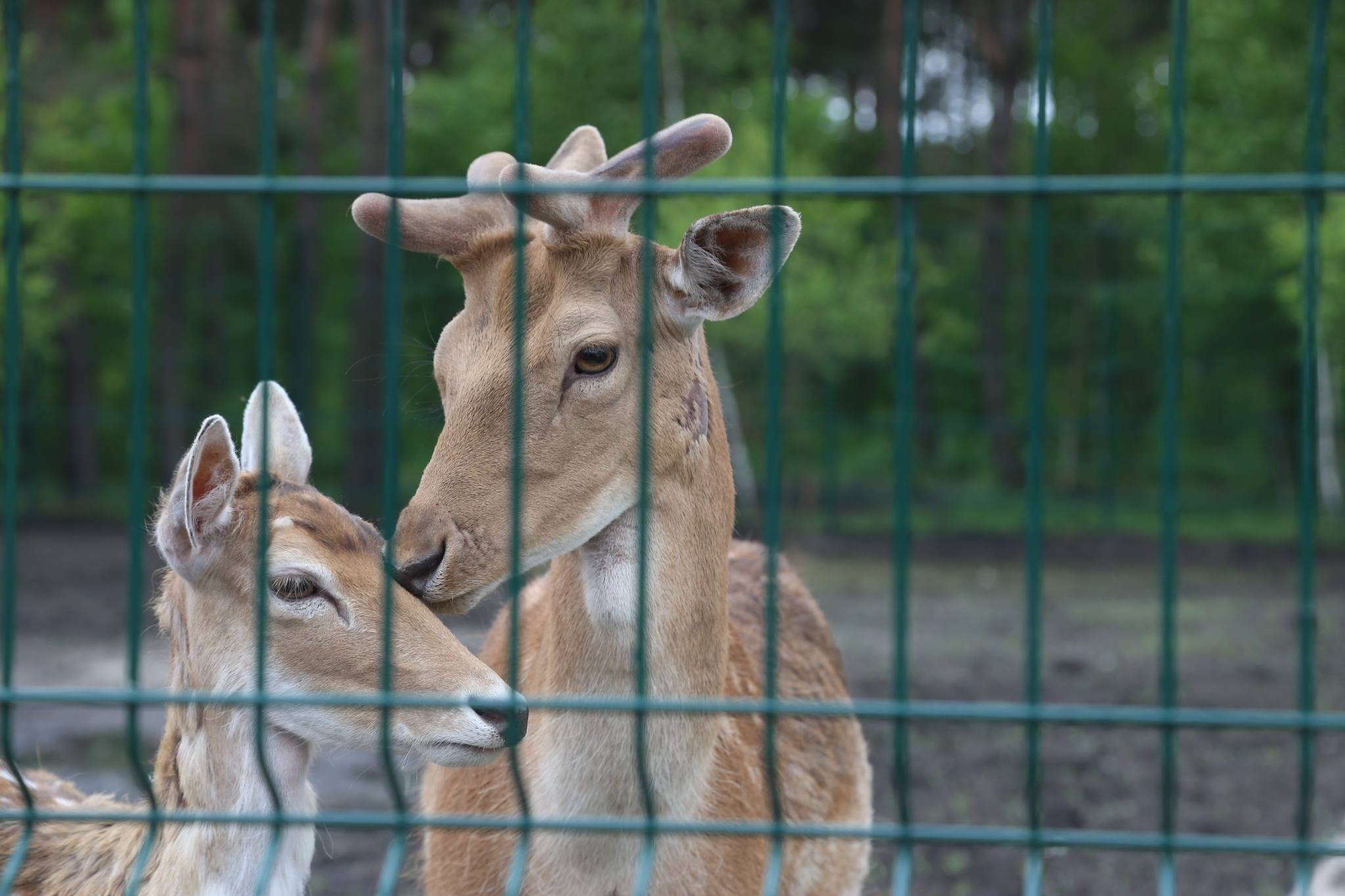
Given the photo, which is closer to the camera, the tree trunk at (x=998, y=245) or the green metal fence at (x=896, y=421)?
the green metal fence at (x=896, y=421)

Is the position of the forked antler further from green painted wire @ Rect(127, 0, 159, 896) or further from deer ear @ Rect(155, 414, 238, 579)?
deer ear @ Rect(155, 414, 238, 579)

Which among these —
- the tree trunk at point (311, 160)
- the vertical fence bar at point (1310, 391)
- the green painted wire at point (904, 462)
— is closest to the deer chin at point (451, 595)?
the green painted wire at point (904, 462)

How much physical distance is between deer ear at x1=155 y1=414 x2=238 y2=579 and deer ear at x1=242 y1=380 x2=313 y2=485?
424mm

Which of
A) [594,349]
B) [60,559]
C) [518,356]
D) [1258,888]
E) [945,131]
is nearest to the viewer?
[518,356]

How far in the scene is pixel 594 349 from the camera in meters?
3.12

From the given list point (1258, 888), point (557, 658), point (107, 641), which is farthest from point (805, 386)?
point (557, 658)

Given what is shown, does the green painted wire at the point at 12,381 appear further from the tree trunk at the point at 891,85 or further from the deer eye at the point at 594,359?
the tree trunk at the point at 891,85

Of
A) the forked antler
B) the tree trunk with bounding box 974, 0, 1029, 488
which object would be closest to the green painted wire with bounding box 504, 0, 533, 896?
the forked antler

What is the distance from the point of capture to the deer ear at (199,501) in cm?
299

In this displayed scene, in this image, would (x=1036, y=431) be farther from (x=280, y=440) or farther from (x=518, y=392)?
(x=280, y=440)

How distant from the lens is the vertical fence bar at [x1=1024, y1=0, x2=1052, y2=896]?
2113 millimetres

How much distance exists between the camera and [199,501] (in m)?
3.09

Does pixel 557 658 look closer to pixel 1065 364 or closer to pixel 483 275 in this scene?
pixel 483 275

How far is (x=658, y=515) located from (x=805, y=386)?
49.3ft
